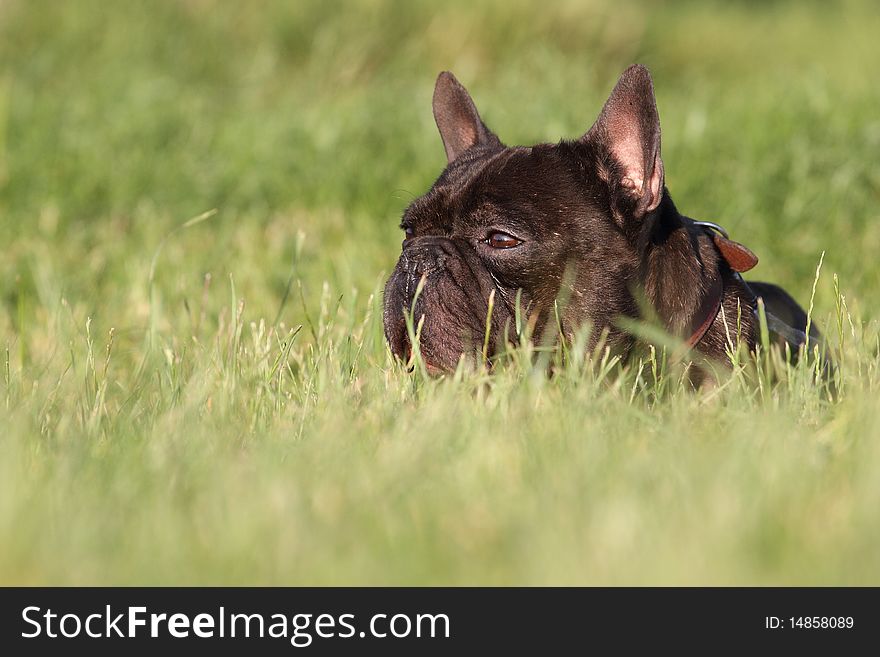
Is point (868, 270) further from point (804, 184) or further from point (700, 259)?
point (700, 259)

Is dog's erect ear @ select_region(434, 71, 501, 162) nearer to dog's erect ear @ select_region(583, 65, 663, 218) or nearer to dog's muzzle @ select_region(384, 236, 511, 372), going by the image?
dog's erect ear @ select_region(583, 65, 663, 218)

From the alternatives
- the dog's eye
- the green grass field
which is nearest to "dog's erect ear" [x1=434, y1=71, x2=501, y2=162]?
the green grass field

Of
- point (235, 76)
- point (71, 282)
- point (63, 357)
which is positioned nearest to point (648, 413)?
point (63, 357)

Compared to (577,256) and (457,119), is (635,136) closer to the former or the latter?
(577,256)

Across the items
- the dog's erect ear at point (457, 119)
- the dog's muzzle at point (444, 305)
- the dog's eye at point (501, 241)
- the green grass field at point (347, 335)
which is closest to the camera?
the green grass field at point (347, 335)

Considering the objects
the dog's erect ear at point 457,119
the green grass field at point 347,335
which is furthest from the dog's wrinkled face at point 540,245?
the dog's erect ear at point 457,119

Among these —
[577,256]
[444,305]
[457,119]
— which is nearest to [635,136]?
[577,256]

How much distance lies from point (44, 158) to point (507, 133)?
2.76 m

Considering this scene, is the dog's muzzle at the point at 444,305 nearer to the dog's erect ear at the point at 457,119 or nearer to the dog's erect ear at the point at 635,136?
the dog's erect ear at the point at 635,136

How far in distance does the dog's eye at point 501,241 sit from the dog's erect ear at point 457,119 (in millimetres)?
795

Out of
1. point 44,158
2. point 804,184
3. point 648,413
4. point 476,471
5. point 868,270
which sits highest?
point 44,158

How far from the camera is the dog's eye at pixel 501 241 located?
3.61 meters

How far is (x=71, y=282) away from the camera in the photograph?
17.8ft

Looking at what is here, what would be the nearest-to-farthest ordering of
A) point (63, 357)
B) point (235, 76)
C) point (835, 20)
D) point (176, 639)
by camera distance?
point (176, 639), point (63, 357), point (235, 76), point (835, 20)
